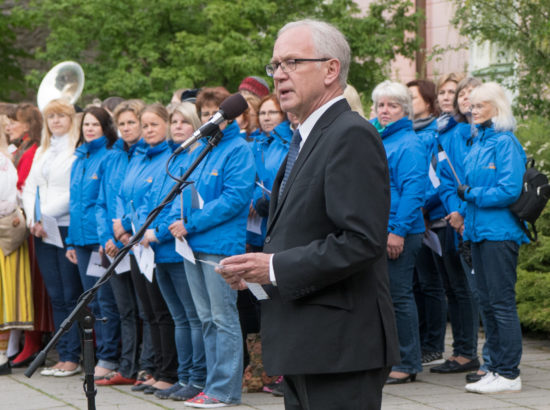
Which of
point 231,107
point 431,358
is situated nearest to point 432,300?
point 431,358

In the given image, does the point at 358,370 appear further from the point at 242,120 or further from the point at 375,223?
the point at 242,120

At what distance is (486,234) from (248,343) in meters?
2.02

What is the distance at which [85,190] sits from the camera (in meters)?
8.07

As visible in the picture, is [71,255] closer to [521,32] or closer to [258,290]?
[258,290]

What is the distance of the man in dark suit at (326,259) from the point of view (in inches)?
126

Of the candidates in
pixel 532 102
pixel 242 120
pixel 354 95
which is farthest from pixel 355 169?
pixel 532 102

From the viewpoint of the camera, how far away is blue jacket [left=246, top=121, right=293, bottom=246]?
738 cm

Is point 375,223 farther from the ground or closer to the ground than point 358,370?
farther from the ground

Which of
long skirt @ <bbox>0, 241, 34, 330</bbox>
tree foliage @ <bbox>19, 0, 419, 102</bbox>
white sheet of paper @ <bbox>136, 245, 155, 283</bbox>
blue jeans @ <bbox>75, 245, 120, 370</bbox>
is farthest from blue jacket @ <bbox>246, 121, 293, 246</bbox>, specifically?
tree foliage @ <bbox>19, 0, 419, 102</bbox>

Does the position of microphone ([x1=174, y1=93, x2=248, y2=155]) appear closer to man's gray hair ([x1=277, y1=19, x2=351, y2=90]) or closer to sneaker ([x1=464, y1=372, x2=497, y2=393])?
man's gray hair ([x1=277, y1=19, x2=351, y2=90])

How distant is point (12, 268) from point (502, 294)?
4.65m

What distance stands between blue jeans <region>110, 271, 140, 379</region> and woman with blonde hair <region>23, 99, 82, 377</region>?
2.60 ft

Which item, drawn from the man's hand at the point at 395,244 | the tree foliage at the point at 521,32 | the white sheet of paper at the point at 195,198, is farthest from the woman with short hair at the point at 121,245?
the tree foliage at the point at 521,32

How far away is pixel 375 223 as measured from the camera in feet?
10.6
